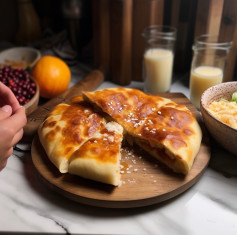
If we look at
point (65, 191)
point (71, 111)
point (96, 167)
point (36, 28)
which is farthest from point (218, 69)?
point (36, 28)

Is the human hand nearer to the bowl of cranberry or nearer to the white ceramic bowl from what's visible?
the bowl of cranberry

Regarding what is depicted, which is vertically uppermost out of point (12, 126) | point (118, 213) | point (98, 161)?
point (12, 126)

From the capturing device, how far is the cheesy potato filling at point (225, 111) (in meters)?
1.18

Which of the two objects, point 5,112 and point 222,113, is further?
point 222,113

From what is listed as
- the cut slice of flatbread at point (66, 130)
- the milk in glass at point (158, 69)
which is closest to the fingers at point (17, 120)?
the cut slice of flatbread at point (66, 130)

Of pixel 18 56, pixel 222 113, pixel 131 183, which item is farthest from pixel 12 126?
pixel 18 56

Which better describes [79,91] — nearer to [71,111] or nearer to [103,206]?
[71,111]

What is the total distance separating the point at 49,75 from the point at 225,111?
2.88ft

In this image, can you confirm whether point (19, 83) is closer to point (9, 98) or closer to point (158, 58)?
point (9, 98)

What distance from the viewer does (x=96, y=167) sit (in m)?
1.04

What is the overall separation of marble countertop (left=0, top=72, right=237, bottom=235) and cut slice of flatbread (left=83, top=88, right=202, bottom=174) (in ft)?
0.41

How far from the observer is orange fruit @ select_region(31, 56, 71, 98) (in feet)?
5.28

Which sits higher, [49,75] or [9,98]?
[9,98]

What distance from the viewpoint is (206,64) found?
166cm
